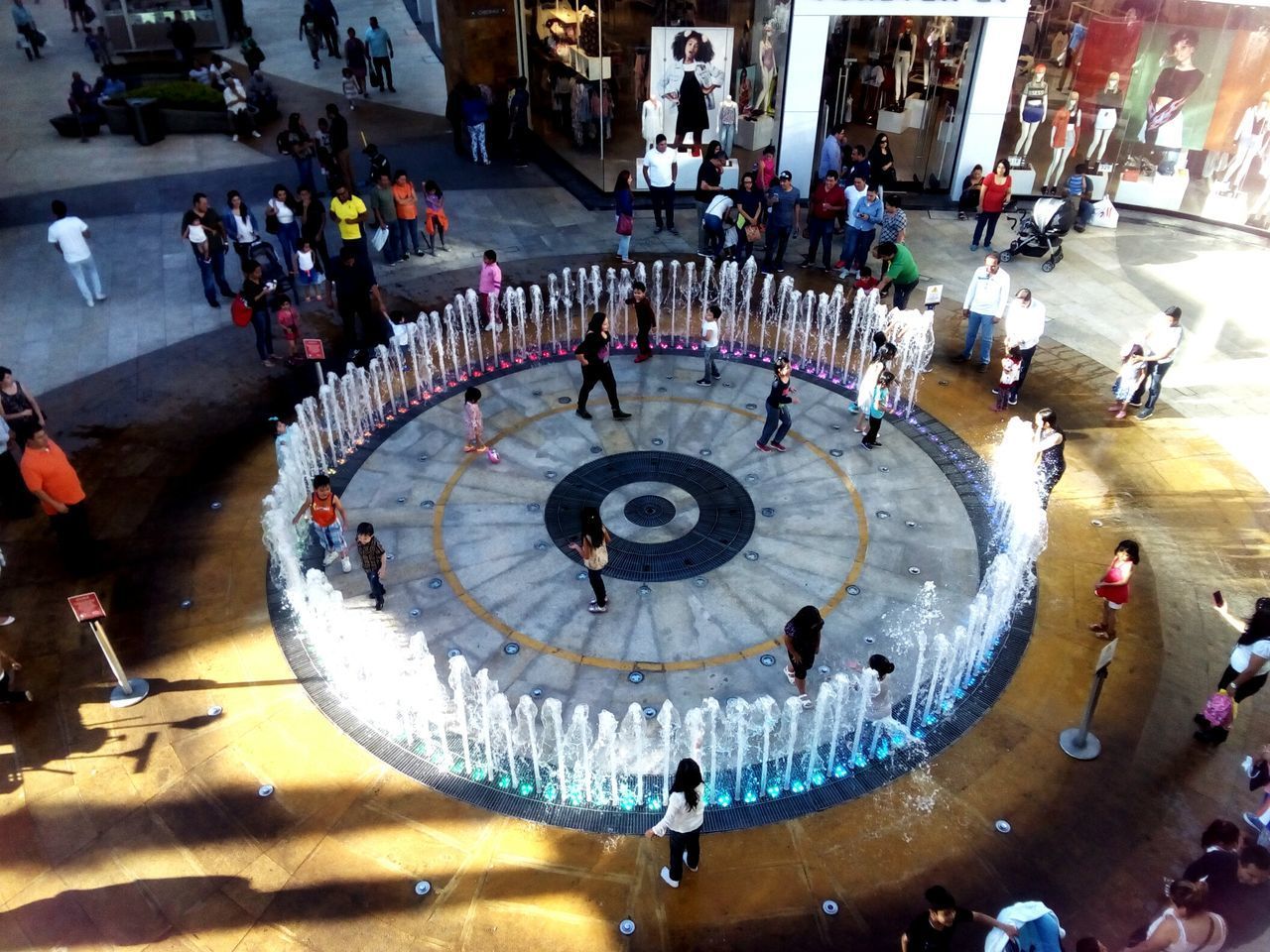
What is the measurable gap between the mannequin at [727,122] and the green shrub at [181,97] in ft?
42.4

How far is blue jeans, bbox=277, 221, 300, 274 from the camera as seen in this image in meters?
17.0

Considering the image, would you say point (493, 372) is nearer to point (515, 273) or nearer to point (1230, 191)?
point (515, 273)

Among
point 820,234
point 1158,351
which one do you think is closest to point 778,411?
point 1158,351

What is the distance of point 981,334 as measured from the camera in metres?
14.9

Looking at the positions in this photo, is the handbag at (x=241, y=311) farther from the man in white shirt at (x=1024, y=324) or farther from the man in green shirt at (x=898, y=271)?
the man in white shirt at (x=1024, y=324)

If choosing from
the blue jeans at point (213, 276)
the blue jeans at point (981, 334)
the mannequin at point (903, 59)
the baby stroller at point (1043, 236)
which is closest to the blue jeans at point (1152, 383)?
the blue jeans at point (981, 334)

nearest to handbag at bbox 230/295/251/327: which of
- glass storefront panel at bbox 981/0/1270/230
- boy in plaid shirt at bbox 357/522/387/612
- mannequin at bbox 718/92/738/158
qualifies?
boy in plaid shirt at bbox 357/522/387/612

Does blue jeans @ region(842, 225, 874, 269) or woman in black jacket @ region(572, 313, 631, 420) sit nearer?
woman in black jacket @ region(572, 313, 631, 420)

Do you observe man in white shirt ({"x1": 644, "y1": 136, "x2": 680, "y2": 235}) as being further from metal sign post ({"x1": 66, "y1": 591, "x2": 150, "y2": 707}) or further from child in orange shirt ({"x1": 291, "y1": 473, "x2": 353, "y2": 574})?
metal sign post ({"x1": 66, "y1": 591, "x2": 150, "y2": 707})

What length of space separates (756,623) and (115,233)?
16007 millimetres

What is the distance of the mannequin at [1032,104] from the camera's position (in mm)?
21000

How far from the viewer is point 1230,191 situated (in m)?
20.6

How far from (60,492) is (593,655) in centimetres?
618

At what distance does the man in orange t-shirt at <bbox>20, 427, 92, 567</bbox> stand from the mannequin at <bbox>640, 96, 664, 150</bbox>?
14527 mm
